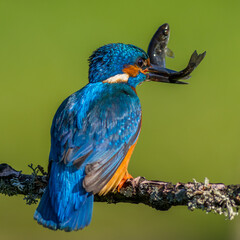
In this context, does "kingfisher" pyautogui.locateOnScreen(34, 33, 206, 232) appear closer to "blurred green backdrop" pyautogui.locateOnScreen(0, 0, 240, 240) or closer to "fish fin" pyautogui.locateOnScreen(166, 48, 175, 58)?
"fish fin" pyautogui.locateOnScreen(166, 48, 175, 58)

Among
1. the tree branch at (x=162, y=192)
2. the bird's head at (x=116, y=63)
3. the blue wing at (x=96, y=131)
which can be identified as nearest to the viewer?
the tree branch at (x=162, y=192)

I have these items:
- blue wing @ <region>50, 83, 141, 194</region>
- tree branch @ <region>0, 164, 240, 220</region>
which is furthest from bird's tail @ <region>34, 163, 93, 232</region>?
tree branch @ <region>0, 164, 240, 220</region>

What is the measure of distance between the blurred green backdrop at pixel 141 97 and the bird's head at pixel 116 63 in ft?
2.34

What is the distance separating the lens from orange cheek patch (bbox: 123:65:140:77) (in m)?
4.11

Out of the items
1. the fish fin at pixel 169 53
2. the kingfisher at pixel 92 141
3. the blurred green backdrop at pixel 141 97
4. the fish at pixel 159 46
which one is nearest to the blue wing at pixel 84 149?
the kingfisher at pixel 92 141

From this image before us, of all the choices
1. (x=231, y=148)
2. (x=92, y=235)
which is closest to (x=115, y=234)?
(x=92, y=235)

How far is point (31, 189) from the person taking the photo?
3.45 metres

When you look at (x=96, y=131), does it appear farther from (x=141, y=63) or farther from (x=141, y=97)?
(x=141, y=97)

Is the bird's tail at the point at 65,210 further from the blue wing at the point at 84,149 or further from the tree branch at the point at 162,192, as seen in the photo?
the tree branch at the point at 162,192

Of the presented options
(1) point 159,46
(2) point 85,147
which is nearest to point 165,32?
(1) point 159,46

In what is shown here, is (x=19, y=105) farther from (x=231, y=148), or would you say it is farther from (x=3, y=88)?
(x=231, y=148)

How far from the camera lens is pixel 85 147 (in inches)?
131

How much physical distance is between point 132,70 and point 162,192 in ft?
4.27

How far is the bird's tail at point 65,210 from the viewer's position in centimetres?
315
